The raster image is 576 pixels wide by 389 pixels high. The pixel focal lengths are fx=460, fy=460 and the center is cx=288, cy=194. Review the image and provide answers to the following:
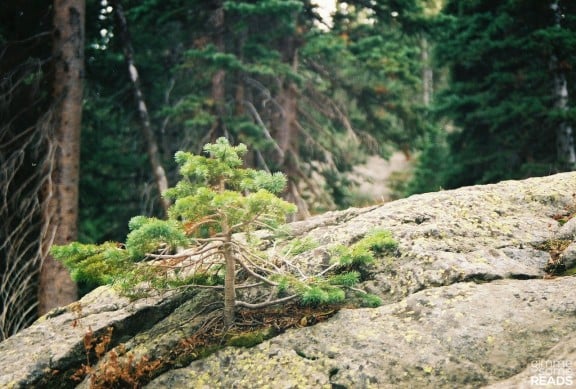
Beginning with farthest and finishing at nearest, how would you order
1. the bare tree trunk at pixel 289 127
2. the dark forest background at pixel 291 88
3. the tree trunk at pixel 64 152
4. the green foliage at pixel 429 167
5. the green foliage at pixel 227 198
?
the green foliage at pixel 429 167
the bare tree trunk at pixel 289 127
the dark forest background at pixel 291 88
the tree trunk at pixel 64 152
the green foliage at pixel 227 198

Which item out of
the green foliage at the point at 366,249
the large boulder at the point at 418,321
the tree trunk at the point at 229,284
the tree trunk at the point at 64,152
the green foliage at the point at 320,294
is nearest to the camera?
the large boulder at the point at 418,321

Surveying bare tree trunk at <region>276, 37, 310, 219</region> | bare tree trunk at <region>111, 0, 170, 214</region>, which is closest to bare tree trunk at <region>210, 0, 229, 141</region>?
bare tree trunk at <region>111, 0, 170, 214</region>

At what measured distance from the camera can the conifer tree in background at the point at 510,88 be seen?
39.3ft

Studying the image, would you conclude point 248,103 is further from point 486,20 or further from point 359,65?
point 486,20

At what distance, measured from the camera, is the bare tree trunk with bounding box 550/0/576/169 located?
12.0 metres

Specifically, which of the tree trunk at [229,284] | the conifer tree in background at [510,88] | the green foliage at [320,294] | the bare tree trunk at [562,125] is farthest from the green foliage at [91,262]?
the bare tree trunk at [562,125]

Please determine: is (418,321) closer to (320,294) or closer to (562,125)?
(320,294)

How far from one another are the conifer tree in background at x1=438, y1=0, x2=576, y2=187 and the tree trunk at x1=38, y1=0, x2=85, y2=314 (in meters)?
9.97

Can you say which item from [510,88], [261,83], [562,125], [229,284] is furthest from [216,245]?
[510,88]

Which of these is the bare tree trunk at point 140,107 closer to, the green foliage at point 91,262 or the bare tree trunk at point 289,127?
the bare tree trunk at point 289,127

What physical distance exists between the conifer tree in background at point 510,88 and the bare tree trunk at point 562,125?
0.02 meters

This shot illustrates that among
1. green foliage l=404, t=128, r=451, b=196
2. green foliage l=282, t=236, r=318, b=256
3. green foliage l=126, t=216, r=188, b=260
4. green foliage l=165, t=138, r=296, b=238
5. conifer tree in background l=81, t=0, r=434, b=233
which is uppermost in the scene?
conifer tree in background l=81, t=0, r=434, b=233

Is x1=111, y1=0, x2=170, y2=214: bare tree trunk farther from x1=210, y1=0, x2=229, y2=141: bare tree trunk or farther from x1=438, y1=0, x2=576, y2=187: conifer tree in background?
x1=438, y1=0, x2=576, y2=187: conifer tree in background

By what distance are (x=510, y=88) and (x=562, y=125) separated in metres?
1.98
